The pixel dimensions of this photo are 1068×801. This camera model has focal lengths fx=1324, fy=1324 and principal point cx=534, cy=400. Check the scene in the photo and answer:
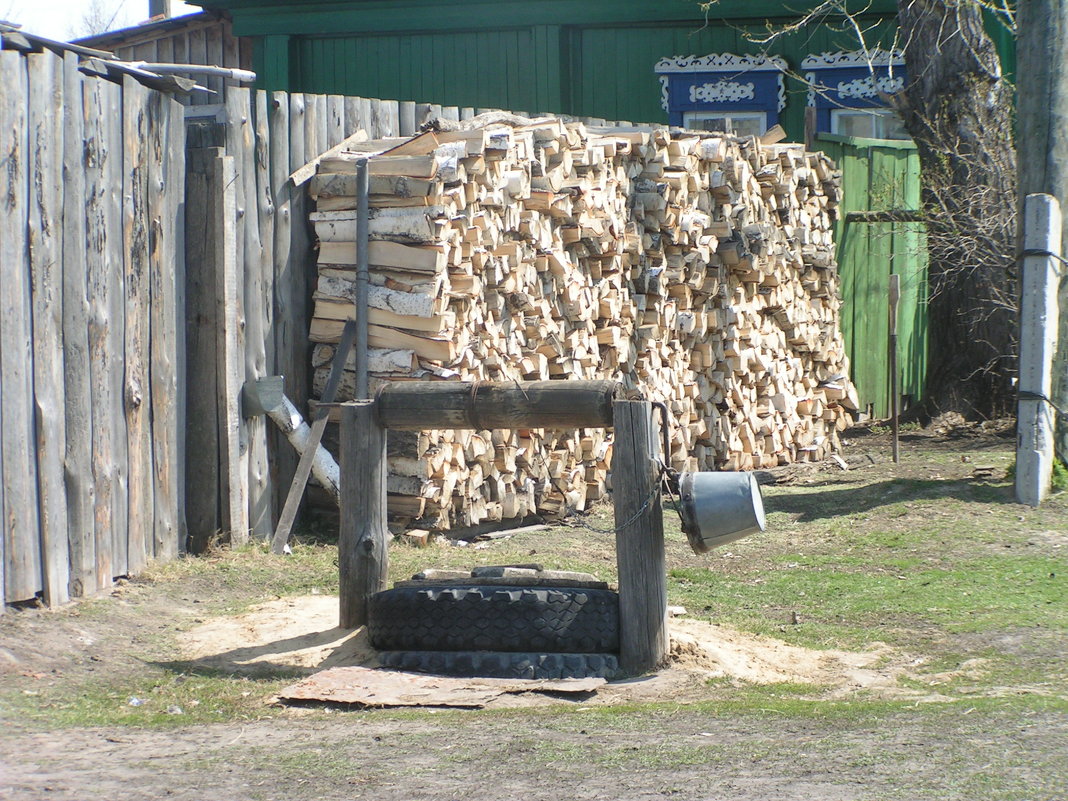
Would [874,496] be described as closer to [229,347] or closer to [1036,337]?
[1036,337]

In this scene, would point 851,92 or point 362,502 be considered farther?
point 851,92

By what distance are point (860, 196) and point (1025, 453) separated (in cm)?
559

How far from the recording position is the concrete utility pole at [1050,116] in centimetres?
924

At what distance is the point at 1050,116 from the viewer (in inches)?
364

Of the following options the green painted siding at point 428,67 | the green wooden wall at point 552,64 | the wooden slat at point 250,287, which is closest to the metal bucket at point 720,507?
the wooden slat at point 250,287

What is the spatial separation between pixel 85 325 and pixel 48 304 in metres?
0.31

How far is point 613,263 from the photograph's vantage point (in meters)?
9.97

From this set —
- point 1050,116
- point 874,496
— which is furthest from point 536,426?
point 1050,116

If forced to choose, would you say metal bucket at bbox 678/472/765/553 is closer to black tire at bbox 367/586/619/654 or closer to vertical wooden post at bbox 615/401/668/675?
vertical wooden post at bbox 615/401/668/675

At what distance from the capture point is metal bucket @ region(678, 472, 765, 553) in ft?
18.1

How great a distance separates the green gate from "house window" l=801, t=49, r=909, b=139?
1.26 meters

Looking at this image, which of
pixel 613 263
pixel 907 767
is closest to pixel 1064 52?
pixel 613 263

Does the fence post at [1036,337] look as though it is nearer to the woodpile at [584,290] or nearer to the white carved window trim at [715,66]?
the woodpile at [584,290]

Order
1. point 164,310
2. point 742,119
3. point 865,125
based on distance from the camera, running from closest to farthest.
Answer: point 164,310 < point 865,125 < point 742,119
